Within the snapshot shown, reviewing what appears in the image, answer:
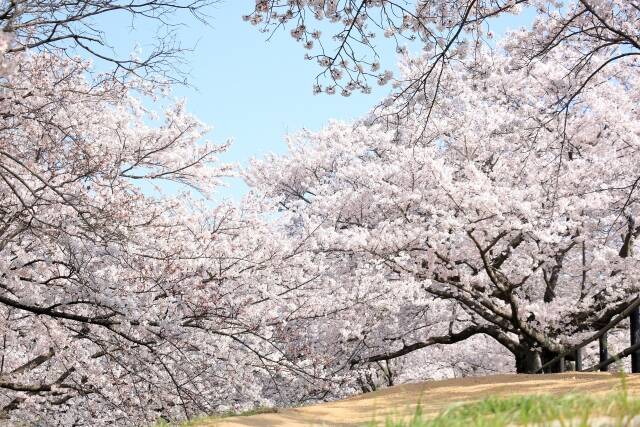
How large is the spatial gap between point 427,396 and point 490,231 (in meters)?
4.63

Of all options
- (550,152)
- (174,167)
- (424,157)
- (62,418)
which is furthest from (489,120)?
(62,418)

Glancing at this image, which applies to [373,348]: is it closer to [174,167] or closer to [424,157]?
[424,157]

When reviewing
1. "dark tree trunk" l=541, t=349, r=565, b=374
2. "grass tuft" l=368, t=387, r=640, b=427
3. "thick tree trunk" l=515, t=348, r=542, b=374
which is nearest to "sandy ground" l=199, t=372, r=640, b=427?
"grass tuft" l=368, t=387, r=640, b=427

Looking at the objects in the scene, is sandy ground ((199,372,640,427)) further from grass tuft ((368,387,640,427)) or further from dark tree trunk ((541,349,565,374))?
dark tree trunk ((541,349,565,374))

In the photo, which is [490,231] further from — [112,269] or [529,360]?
[112,269]

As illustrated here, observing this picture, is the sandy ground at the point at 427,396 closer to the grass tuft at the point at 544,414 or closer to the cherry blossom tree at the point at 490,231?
the grass tuft at the point at 544,414

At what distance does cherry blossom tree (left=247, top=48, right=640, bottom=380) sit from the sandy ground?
301 cm

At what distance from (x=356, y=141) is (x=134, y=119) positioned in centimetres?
784

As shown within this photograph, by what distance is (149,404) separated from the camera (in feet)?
35.8

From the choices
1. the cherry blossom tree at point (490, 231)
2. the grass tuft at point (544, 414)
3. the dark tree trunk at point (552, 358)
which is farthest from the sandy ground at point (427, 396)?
the dark tree trunk at point (552, 358)

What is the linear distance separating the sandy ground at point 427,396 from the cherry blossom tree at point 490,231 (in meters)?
3.01

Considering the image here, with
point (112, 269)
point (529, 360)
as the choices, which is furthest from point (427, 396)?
point (529, 360)

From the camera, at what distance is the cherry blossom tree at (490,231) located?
468 inches

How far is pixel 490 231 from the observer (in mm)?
11805
